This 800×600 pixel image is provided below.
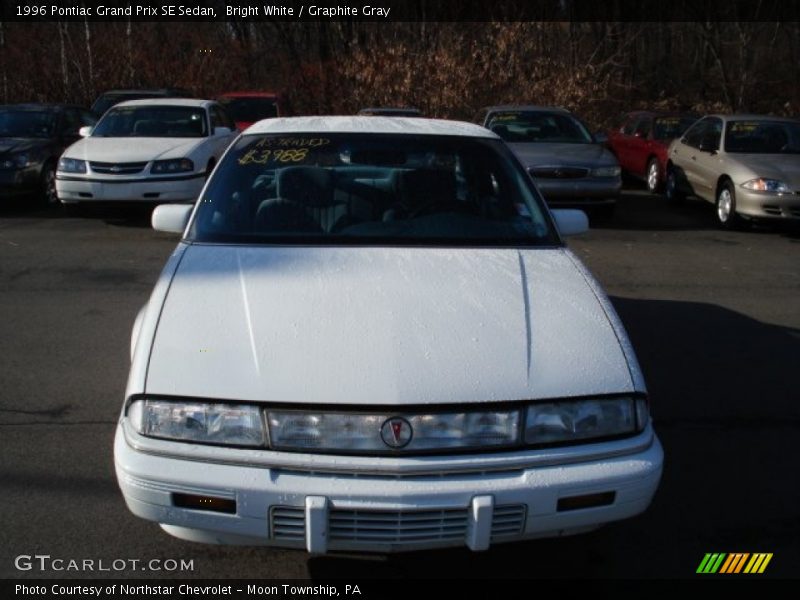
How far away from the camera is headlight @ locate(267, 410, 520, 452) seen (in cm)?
280

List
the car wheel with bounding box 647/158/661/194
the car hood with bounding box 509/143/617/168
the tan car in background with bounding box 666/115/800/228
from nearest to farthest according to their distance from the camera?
the tan car in background with bounding box 666/115/800/228 → the car hood with bounding box 509/143/617/168 → the car wheel with bounding box 647/158/661/194

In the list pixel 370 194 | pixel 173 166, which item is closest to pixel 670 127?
pixel 173 166

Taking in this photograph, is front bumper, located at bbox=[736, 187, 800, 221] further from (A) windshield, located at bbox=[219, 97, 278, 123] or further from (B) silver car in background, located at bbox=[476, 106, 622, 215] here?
(A) windshield, located at bbox=[219, 97, 278, 123]

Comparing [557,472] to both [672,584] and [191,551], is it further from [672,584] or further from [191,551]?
[191,551]

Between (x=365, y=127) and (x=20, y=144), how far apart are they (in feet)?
29.4

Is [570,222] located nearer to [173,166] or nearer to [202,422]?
[202,422]

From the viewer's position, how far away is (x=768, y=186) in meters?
10.5

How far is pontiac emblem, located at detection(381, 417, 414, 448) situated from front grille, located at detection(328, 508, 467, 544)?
213 mm

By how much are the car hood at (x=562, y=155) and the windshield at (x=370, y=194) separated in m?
6.39

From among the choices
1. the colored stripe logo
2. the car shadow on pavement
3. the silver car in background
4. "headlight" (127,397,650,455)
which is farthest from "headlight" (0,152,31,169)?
the colored stripe logo

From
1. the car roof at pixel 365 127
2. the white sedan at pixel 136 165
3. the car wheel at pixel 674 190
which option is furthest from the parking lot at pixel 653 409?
the car wheel at pixel 674 190

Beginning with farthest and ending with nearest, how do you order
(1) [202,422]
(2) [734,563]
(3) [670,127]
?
1. (3) [670,127]
2. (2) [734,563]
3. (1) [202,422]

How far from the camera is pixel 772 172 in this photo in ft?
35.0

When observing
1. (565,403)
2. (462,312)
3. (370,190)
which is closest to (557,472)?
(565,403)
